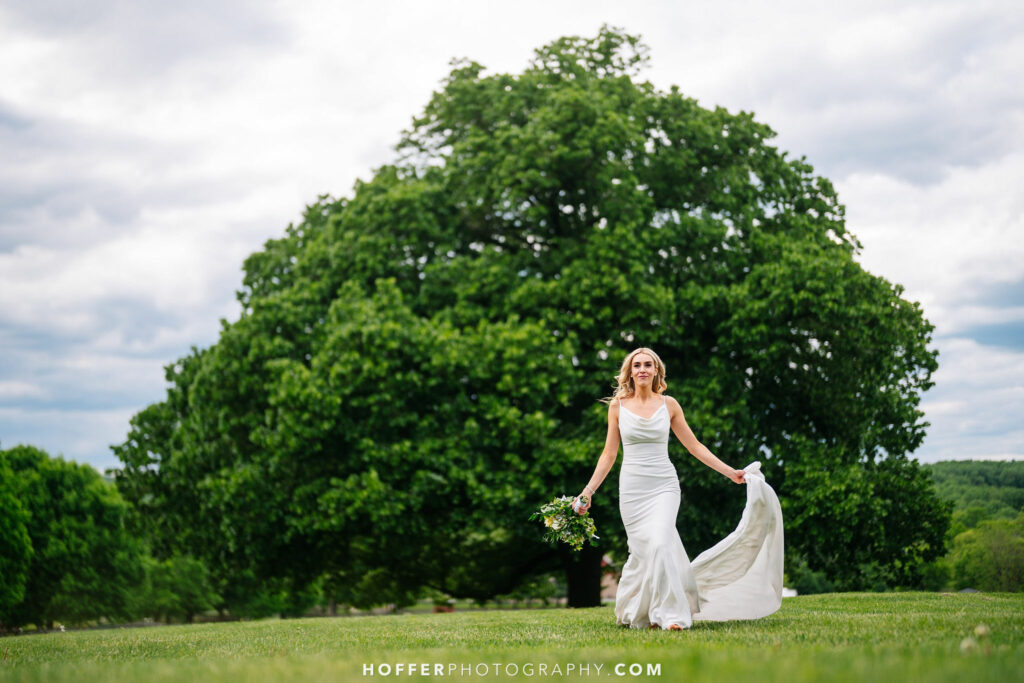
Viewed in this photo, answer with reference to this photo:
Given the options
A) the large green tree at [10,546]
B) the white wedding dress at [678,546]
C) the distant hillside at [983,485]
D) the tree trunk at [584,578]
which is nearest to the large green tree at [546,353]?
the tree trunk at [584,578]

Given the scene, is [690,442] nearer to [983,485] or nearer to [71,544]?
[983,485]

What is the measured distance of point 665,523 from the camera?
31.3ft

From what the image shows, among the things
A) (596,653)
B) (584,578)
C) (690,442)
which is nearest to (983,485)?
(584,578)

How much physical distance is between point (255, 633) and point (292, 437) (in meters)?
8.00

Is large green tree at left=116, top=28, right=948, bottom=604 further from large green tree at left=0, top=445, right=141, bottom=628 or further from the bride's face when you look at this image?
large green tree at left=0, top=445, right=141, bottom=628

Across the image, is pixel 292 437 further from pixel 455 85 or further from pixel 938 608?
pixel 938 608

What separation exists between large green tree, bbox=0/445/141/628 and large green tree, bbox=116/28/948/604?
38.3ft

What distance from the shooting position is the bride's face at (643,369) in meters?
10.0

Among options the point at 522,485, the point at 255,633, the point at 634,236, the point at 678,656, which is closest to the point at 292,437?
the point at 522,485

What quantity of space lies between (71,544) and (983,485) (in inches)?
1323

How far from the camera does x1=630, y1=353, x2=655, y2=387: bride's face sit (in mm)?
10000

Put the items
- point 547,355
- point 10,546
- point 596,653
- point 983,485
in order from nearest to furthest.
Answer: point 596,653, point 547,355, point 983,485, point 10,546

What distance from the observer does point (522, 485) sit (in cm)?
1952

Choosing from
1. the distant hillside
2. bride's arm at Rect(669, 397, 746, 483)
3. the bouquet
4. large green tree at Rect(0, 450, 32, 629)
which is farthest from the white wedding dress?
large green tree at Rect(0, 450, 32, 629)
